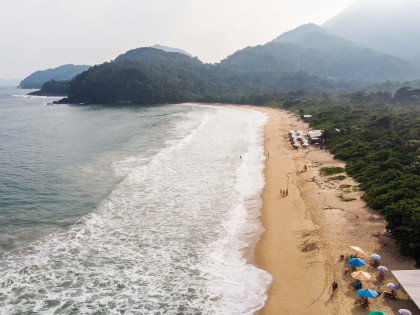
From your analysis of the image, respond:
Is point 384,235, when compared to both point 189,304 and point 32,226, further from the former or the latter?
point 32,226

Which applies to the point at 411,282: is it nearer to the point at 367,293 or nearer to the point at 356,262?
the point at 367,293

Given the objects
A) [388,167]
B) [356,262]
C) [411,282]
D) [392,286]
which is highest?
[388,167]

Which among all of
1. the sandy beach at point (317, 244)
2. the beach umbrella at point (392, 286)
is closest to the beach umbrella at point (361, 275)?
the sandy beach at point (317, 244)

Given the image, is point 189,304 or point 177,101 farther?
point 177,101

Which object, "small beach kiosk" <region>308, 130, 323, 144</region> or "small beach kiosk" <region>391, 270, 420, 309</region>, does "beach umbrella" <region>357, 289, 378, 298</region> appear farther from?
"small beach kiosk" <region>308, 130, 323, 144</region>

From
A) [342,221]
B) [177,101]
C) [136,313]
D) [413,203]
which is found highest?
[177,101]

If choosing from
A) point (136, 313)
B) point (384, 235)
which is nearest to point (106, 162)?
point (136, 313)

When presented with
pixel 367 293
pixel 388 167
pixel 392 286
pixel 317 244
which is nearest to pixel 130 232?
pixel 317 244
